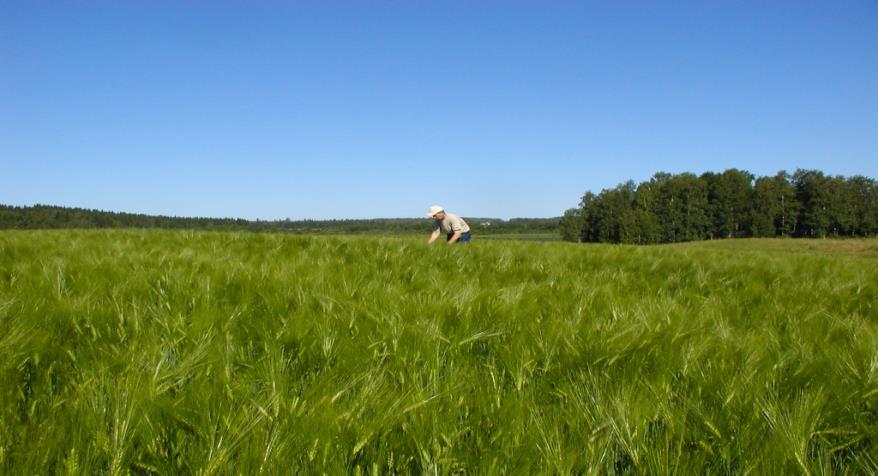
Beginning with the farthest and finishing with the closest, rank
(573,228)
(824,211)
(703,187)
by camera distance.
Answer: (573,228)
(703,187)
(824,211)

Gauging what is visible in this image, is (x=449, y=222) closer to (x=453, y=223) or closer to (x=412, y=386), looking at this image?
(x=453, y=223)

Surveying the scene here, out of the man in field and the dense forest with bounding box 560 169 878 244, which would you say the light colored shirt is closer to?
the man in field

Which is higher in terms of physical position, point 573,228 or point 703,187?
point 703,187

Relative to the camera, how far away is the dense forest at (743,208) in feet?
291

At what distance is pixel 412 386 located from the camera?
1.21 meters

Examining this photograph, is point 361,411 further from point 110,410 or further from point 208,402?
point 110,410

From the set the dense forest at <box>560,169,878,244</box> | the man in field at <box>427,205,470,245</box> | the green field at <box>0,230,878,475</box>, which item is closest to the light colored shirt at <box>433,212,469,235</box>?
the man in field at <box>427,205,470,245</box>

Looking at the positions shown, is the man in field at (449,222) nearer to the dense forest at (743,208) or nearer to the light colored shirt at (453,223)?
the light colored shirt at (453,223)

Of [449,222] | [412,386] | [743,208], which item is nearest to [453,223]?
[449,222]

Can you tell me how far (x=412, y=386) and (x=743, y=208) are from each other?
381ft

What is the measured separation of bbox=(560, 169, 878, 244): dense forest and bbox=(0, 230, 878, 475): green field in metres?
101

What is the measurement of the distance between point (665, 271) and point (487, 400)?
14.7 feet

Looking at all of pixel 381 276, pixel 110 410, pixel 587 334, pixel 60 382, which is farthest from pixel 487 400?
pixel 381 276

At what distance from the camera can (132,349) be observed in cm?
138
